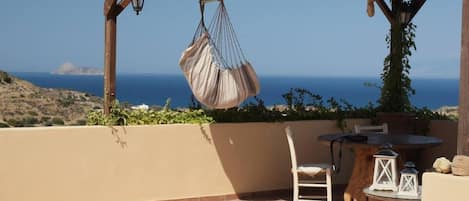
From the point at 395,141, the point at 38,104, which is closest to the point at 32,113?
the point at 38,104

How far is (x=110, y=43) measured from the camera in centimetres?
582

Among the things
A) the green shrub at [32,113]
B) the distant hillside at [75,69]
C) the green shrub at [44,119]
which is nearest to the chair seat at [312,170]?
the green shrub at [44,119]

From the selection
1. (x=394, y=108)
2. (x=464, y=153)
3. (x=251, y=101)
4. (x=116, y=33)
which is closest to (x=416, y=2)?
(x=394, y=108)

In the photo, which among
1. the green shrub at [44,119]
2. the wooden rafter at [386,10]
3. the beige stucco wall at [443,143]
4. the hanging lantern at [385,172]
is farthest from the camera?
the green shrub at [44,119]

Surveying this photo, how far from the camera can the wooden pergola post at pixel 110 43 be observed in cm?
581

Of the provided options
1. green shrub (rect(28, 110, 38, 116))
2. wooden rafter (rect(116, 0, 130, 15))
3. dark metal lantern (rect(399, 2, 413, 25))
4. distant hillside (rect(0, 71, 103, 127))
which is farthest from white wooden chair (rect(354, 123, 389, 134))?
green shrub (rect(28, 110, 38, 116))

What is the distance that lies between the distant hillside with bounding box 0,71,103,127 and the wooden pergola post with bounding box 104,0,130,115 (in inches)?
328

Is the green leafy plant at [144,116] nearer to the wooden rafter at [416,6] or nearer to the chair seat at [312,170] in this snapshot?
the chair seat at [312,170]

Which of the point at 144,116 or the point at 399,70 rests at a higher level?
the point at 399,70

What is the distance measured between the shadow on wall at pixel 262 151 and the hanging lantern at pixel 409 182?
235 centimetres

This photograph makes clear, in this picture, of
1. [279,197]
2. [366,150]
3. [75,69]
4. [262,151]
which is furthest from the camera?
[75,69]

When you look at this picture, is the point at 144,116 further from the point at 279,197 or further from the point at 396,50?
the point at 396,50

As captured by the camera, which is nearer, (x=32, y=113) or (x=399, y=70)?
Result: (x=399, y=70)

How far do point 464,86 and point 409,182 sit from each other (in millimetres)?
898
